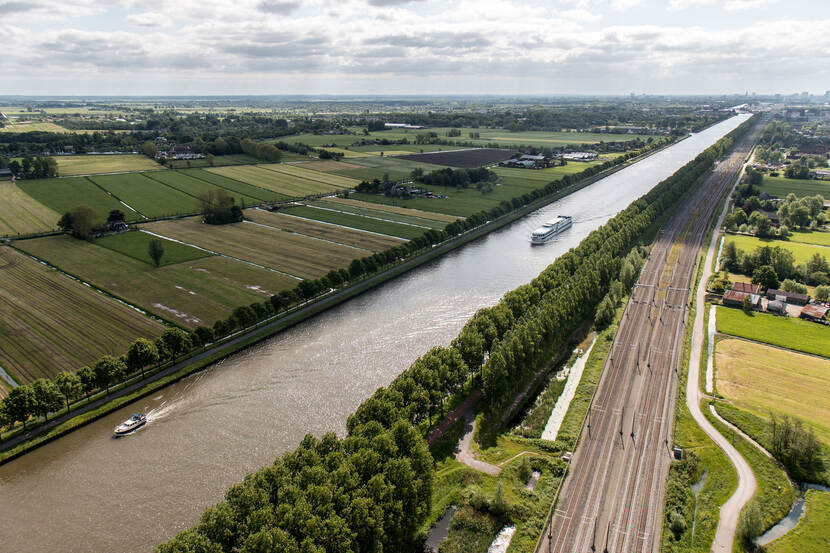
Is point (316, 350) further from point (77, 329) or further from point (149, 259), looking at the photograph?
point (149, 259)

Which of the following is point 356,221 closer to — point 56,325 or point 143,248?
point 143,248

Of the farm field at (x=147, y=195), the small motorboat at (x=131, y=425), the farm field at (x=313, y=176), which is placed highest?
the farm field at (x=313, y=176)

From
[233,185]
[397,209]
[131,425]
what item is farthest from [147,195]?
[131,425]

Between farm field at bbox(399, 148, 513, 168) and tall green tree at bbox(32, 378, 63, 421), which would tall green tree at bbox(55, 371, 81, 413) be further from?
farm field at bbox(399, 148, 513, 168)

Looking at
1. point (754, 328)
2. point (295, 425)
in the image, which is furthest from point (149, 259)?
point (754, 328)

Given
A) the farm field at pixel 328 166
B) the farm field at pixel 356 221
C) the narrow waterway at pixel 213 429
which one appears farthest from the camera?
the farm field at pixel 328 166

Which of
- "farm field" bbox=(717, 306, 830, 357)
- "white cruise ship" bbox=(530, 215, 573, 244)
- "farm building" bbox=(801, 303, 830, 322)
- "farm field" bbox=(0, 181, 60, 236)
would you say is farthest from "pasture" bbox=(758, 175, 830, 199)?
"farm field" bbox=(0, 181, 60, 236)

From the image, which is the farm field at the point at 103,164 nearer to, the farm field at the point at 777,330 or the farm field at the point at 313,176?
the farm field at the point at 313,176

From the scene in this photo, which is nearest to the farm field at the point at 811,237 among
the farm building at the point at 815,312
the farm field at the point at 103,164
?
the farm building at the point at 815,312
